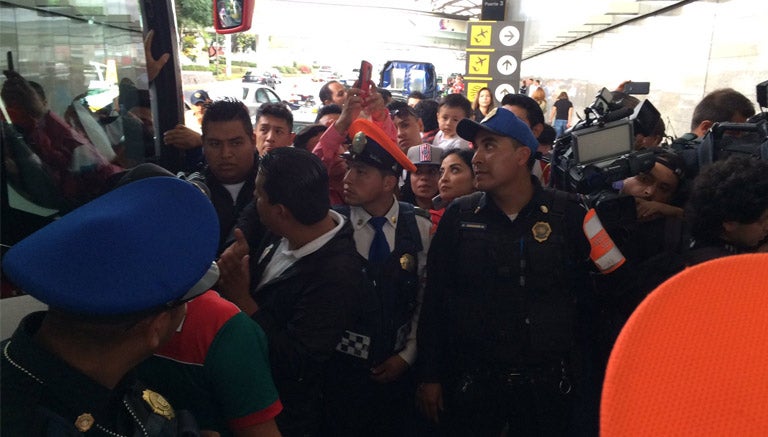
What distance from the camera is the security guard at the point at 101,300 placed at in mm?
919

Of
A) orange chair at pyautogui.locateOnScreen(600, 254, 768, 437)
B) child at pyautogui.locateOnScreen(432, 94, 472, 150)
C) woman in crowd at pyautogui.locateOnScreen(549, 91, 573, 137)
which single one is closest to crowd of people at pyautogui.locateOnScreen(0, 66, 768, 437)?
orange chair at pyautogui.locateOnScreen(600, 254, 768, 437)

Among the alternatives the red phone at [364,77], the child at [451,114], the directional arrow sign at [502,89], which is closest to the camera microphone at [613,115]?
the red phone at [364,77]

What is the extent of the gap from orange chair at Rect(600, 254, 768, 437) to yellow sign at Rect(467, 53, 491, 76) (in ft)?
32.0

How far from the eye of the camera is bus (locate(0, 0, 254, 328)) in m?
1.74

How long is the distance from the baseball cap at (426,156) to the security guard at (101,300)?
98.9 inches

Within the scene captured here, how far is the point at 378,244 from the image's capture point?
8.33ft

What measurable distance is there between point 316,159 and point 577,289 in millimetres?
1282

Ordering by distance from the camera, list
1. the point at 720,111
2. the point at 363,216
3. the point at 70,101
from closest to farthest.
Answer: the point at 70,101
the point at 363,216
the point at 720,111

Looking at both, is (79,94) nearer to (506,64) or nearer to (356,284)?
(356,284)

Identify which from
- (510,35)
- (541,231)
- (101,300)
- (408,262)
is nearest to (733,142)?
(541,231)

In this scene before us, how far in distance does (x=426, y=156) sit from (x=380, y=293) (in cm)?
137

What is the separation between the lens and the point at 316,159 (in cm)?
212

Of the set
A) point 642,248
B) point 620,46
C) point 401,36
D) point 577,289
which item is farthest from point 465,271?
point 401,36

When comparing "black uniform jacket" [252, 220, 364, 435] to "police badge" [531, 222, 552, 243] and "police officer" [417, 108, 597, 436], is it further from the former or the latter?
"police badge" [531, 222, 552, 243]
